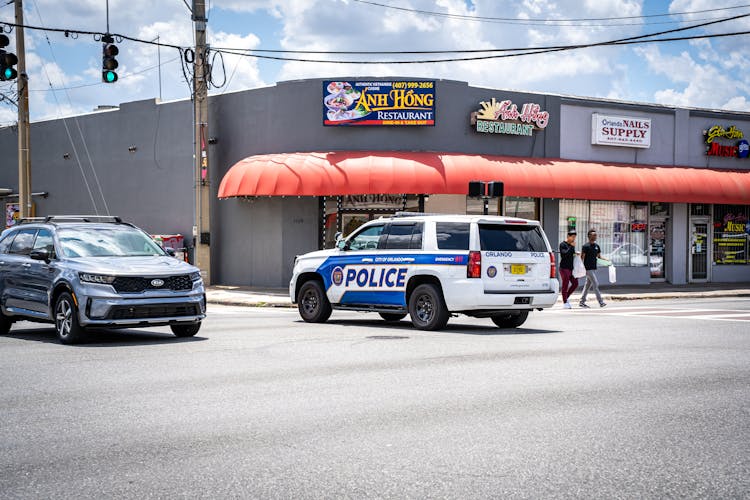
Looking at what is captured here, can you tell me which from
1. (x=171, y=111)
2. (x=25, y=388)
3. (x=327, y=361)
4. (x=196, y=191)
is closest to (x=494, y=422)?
(x=327, y=361)

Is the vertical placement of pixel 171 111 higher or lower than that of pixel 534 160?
higher

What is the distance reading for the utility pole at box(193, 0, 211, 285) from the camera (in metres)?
27.0

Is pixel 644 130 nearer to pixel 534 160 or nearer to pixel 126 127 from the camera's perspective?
pixel 534 160

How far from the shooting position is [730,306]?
22047 millimetres

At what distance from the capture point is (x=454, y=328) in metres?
15.5

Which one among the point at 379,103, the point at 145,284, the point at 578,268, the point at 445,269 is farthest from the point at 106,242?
the point at 379,103

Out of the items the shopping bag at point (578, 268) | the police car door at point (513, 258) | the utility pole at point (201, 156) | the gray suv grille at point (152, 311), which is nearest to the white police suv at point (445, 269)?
the police car door at point (513, 258)

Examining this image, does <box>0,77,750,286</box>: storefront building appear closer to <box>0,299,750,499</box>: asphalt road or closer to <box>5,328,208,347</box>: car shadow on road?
<box>5,328,208,347</box>: car shadow on road

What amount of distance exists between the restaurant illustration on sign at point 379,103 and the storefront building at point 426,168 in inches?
1.3

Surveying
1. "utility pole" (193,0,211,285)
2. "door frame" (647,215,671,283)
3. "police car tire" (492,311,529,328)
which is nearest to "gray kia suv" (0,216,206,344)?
"police car tire" (492,311,529,328)

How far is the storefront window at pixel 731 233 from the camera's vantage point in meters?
33.6

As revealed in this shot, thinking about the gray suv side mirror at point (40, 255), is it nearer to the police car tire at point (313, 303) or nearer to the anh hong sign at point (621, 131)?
the police car tire at point (313, 303)

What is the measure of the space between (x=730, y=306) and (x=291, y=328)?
12.5 m

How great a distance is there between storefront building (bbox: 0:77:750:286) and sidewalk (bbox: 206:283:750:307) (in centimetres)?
99
